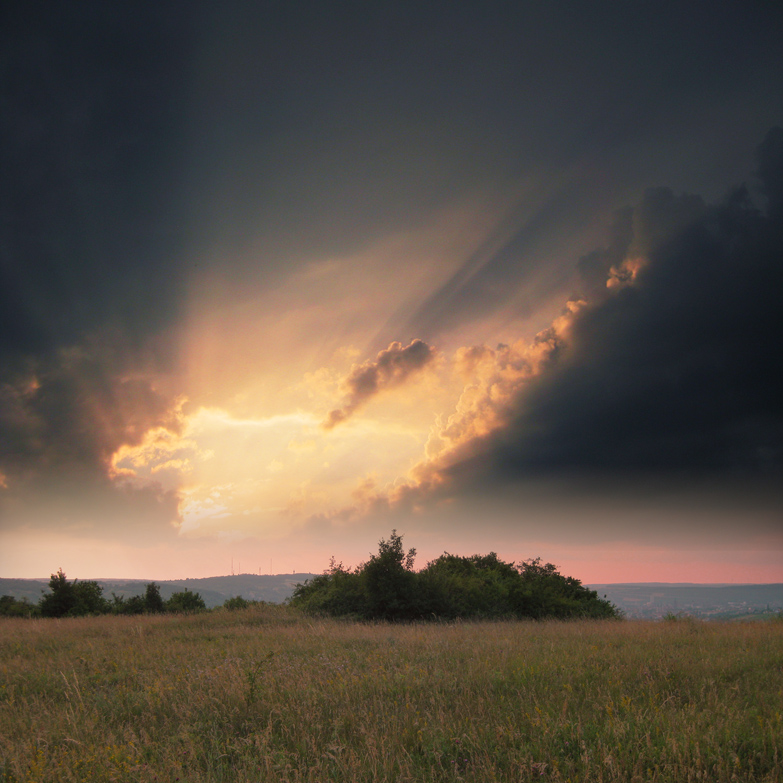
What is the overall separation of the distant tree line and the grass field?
22.1 metres

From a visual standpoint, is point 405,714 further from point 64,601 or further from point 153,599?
point 153,599

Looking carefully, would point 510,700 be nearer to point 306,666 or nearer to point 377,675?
point 377,675

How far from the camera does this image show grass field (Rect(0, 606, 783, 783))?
4.93 metres

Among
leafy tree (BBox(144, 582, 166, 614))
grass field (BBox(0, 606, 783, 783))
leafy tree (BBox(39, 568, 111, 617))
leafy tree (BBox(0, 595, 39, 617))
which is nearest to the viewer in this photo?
grass field (BBox(0, 606, 783, 783))

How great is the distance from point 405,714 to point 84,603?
3555cm

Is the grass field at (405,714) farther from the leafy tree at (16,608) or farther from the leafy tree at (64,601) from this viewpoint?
the leafy tree at (16,608)

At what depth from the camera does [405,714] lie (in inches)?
254

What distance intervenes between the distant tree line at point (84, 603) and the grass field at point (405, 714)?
22.1 metres

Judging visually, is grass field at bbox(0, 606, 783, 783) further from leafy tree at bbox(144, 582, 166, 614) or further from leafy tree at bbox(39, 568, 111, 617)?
leafy tree at bbox(144, 582, 166, 614)

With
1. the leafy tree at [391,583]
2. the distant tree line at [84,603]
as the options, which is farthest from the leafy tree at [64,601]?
the leafy tree at [391,583]

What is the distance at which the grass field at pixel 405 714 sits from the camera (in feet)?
16.2

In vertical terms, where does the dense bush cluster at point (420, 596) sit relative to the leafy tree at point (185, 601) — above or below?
above

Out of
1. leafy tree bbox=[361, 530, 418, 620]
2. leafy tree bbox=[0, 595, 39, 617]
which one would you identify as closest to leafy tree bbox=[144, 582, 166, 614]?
leafy tree bbox=[0, 595, 39, 617]

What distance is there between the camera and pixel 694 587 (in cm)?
18962
